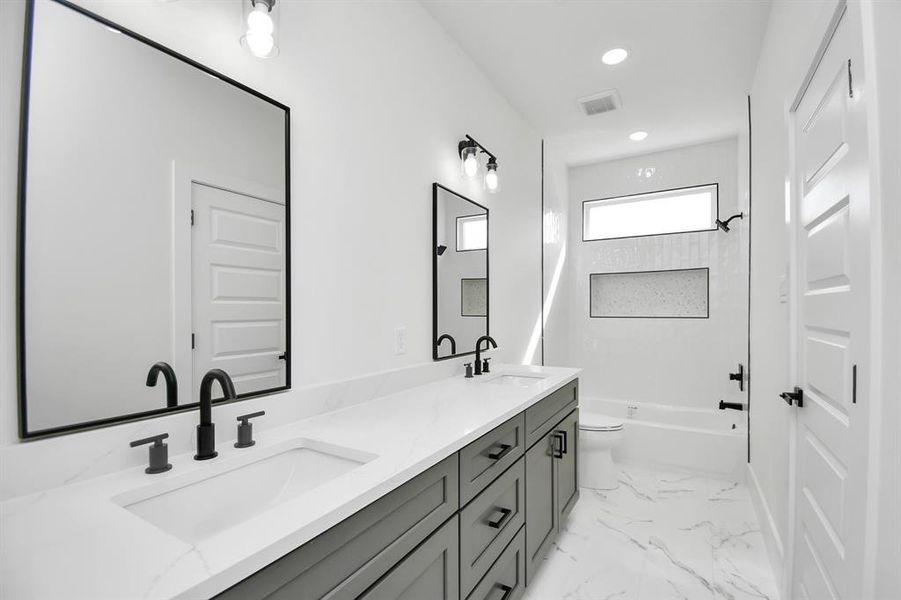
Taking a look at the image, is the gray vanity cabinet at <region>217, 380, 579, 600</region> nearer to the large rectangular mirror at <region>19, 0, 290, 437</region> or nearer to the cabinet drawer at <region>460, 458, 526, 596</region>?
the cabinet drawer at <region>460, 458, 526, 596</region>

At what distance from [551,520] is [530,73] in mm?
2494

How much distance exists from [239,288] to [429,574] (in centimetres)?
91

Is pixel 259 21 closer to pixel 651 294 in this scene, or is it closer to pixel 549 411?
pixel 549 411

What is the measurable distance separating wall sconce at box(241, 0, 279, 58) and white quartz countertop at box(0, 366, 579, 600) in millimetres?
1041

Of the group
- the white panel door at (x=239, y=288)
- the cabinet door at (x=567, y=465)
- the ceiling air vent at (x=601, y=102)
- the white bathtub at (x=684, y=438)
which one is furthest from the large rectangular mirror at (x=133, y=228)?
the white bathtub at (x=684, y=438)

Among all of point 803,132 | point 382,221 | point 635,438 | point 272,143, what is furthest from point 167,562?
point 635,438

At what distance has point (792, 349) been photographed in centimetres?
163

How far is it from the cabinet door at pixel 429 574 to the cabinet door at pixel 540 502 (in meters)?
0.63

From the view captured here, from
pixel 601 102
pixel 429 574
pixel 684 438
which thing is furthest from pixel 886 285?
pixel 684 438

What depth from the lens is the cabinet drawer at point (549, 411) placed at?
5.92ft

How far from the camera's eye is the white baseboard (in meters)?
1.86

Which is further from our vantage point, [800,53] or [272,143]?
[800,53]

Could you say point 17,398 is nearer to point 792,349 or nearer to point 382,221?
point 382,221

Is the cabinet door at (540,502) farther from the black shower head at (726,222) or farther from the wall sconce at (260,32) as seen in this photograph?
the black shower head at (726,222)
